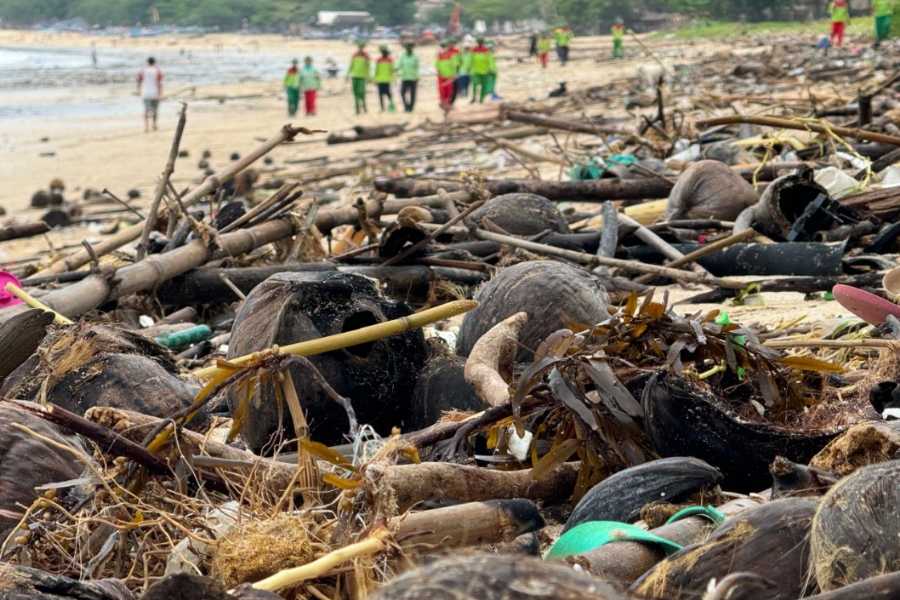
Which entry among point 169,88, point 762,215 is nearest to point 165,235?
point 762,215

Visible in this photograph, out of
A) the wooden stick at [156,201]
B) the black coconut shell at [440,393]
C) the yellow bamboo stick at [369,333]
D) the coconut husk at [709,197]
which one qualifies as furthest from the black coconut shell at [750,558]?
the coconut husk at [709,197]

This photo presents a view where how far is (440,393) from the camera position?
170 inches

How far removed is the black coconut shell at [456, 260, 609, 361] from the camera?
15.3ft

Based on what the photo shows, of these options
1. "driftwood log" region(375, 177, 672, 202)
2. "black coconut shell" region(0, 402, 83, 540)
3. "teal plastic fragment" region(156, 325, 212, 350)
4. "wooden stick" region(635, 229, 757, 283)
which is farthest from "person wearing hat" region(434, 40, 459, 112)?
"black coconut shell" region(0, 402, 83, 540)

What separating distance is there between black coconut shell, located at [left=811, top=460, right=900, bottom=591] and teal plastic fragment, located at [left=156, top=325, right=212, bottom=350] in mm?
4530

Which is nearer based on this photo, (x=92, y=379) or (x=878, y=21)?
(x=92, y=379)

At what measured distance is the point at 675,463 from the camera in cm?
318

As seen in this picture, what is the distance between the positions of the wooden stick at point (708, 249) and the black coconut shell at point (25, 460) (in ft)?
13.2

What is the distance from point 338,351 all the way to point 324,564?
2045 millimetres

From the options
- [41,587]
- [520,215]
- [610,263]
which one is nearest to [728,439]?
[41,587]

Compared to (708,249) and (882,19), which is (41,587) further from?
(882,19)

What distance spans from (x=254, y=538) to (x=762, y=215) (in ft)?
18.4

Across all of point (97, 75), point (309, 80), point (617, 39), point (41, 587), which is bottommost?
point (97, 75)

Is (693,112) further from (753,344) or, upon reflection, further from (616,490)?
(616,490)
